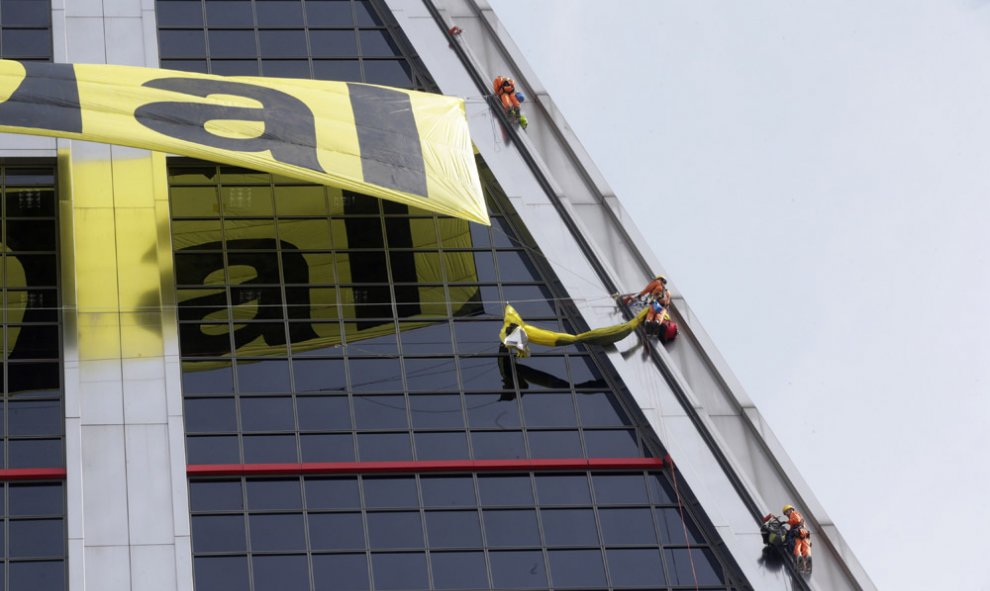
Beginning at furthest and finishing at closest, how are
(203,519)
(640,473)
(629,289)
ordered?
(629,289) → (640,473) → (203,519)

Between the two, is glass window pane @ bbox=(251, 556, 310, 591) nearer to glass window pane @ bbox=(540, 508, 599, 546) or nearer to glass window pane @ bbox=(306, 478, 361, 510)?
glass window pane @ bbox=(306, 478, 361, 510)

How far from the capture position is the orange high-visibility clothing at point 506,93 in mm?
60062

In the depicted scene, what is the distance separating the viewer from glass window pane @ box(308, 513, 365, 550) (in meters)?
49.8

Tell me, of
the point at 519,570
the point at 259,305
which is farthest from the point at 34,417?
the point at 519,570

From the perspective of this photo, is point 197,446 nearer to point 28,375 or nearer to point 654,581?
point 28,375

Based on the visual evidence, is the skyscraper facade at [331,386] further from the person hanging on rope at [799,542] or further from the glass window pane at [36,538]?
the person hanging on rope at [799,542]

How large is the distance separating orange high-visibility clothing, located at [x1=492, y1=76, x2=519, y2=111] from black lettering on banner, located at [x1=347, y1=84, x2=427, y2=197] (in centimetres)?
452

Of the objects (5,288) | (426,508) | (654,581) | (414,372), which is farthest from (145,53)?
(654,581)

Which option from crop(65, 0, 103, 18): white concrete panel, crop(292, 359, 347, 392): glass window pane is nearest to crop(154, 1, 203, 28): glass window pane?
crop(65, 0, 103, 18): white concrete panel

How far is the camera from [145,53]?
193 ft

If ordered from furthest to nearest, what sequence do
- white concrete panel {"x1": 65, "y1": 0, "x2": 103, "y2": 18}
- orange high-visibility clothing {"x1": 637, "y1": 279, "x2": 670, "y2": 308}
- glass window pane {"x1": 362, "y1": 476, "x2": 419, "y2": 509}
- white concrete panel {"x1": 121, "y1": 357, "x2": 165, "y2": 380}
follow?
white concrete panel {"x1": 65, "y1": 0, "x2": 103, "y2": 18}
orange high-visibility clothing {"x1": 637, "y1": 279, "x2": 670, "y2": 308}
white concrete panel {"x1": 121, "y1": 357, "x2": 165, "y2": 380}
glass window pane {"x1": 362, "y1": 476, "x2": 419, "y2": 509}

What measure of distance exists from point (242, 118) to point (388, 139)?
393 centimetres

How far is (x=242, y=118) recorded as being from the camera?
5331 cm

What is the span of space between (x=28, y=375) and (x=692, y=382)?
1767cm
